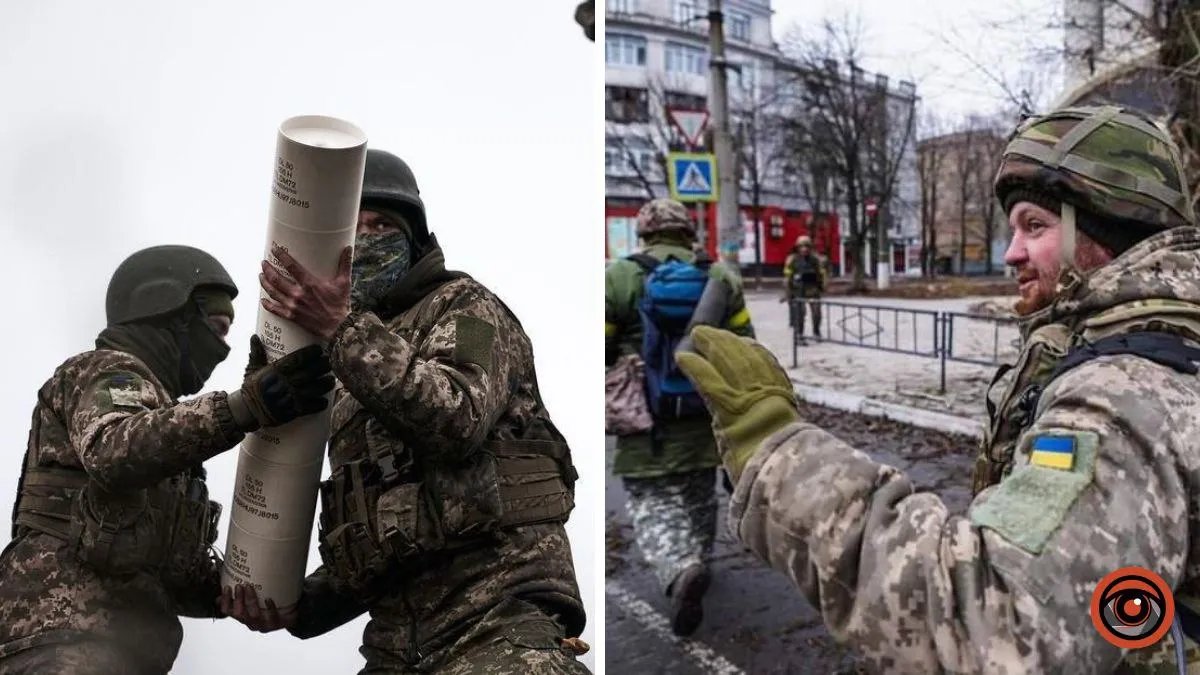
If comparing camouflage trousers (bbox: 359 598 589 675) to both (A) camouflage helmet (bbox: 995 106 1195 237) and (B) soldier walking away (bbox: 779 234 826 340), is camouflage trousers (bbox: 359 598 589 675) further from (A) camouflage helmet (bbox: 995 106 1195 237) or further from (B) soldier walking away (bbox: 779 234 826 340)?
(B) soldier walking away (bbox: 779 234 826 340)

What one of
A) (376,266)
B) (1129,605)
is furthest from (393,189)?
(1129,605)

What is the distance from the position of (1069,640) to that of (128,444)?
62.7 inches

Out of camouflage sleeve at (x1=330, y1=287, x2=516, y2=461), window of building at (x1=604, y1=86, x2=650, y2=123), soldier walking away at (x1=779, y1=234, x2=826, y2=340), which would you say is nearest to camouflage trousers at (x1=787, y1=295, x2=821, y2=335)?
soldier walking away at (x1=779, y1=234, x2=826, y2=340)

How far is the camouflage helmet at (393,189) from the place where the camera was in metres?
1.96

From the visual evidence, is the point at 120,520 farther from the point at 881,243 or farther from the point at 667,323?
the point at 881,243

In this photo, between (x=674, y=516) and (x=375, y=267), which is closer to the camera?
(x=375, y=267)

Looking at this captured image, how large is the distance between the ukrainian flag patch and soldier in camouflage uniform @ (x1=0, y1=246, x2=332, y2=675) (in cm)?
119

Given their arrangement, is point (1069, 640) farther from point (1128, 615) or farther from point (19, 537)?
point (19, 537)

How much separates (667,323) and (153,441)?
2.09 m

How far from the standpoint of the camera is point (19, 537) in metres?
2.05

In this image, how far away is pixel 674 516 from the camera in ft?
11.9

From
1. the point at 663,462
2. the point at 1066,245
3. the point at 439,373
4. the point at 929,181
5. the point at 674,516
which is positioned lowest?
the point at 674,516

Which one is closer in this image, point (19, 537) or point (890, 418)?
point (19, 537)

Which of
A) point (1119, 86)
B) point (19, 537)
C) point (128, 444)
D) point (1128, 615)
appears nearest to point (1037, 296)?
point (1128, 615)
